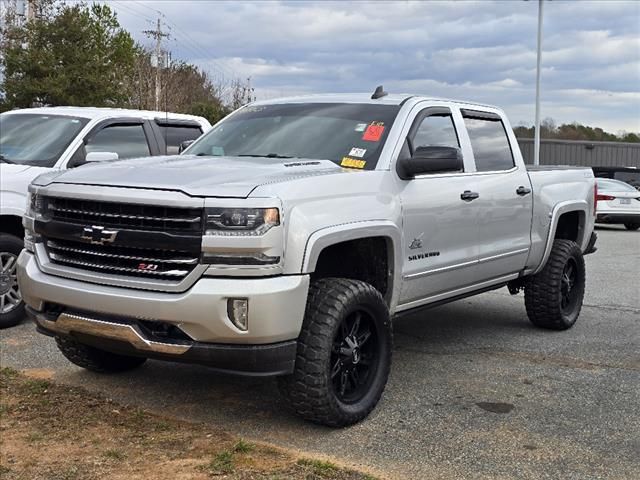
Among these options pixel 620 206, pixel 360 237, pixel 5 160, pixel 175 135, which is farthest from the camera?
pixel 620 206

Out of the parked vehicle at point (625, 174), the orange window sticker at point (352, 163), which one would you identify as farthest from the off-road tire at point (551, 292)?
the parked vehicle at point (625, 174)

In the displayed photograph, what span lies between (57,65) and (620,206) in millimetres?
18561

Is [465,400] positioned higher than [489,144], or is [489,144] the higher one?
[489,144]

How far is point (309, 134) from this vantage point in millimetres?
5469

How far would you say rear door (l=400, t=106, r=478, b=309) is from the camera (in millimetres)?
5148

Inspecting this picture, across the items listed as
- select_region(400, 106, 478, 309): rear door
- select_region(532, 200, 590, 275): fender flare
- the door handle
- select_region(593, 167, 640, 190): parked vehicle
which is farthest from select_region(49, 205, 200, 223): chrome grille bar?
select_region(593, 167, 640, 190): parked vehicle

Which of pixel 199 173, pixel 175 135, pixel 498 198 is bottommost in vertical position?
pixel 498 198

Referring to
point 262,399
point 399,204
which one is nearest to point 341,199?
point 399,204

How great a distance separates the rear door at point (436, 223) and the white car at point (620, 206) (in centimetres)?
1563

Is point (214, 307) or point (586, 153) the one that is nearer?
Answer: point (214, 307)

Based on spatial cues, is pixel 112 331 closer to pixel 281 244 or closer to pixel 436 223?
pixel 281 244

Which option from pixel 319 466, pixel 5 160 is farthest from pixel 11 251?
pixel 319 466

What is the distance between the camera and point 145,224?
162 inches

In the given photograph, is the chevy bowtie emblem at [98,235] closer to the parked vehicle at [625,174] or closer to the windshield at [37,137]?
the windshield at [37,137]
